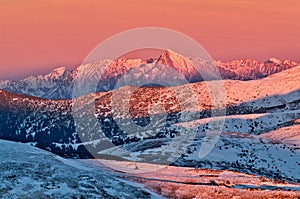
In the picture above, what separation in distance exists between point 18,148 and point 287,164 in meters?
55.0

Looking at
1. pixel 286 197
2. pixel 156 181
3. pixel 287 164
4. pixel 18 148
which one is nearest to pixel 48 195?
pixel 156 181

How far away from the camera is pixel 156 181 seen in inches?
2031

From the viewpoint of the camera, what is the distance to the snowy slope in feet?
134

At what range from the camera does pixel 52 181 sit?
44094 millimetres

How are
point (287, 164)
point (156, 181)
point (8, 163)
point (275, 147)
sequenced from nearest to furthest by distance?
point (8, 163) < point (156, 181) < point (287, 164) < point (275, 147)

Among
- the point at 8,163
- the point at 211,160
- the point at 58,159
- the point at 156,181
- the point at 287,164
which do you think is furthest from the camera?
the point at 287,164

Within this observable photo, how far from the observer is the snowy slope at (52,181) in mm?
40969

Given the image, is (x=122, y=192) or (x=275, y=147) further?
(x=275, y=147)

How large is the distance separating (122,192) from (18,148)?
18185 mm

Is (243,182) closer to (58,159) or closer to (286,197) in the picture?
(286,197)

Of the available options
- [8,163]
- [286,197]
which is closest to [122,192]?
[8,163]

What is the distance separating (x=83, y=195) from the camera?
4159 cm

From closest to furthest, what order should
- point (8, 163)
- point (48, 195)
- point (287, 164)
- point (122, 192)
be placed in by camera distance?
point (48, 195)
point (122, 192)
point (8, 163)
point (287, 164)

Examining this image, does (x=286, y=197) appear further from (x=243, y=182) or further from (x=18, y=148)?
(x=18, y=148)
